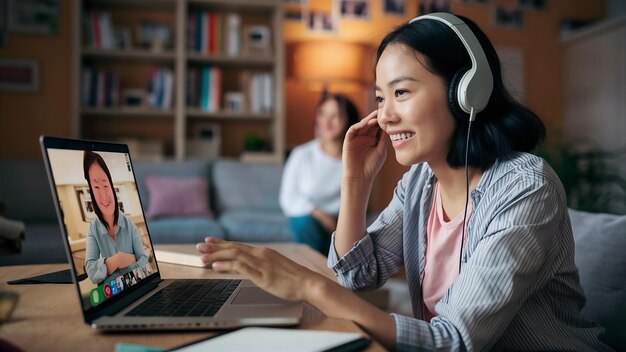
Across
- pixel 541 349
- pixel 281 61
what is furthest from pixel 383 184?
pixel 541 349

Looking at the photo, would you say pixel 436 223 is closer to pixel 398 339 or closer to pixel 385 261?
pixel 385 261

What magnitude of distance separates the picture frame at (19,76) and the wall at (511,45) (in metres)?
1.80

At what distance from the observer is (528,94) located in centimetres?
467

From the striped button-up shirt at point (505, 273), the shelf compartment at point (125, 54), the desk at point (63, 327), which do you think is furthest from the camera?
the shelf compartment at point (125, 54)

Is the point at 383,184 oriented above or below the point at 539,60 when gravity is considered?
below

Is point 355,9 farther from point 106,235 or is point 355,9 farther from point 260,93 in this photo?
point 106,235

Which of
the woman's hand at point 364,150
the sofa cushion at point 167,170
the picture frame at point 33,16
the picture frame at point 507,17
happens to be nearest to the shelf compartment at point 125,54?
the picture frame at point 33,16

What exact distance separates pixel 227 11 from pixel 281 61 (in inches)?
23.7

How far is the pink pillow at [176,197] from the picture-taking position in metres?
3.15

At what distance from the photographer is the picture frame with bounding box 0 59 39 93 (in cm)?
371

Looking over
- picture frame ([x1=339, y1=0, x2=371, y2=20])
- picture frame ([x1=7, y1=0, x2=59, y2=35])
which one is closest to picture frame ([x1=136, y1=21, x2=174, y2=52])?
picture frame ([x1=7, y1=0, x2=59, y2=35])

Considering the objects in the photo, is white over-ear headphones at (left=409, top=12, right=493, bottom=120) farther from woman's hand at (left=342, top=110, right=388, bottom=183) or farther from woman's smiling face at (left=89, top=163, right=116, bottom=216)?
woman's smiling face at (left=89, top=163, right=116, bottom=216)

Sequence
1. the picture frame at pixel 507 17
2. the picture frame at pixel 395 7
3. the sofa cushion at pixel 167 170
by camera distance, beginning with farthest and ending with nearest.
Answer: the picture frame at pixel 507 17 → the picture frame at pixel 395 7 → the sofa cushion at pixel 167 170

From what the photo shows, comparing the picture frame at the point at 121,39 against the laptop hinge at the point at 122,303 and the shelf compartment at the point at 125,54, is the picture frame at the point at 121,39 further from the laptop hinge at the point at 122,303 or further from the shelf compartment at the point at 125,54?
the laptop hinge at the point at 122,303
